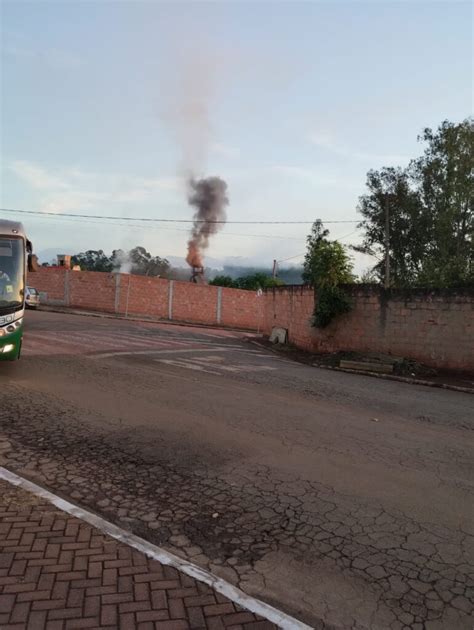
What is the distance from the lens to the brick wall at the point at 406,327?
42.5ft

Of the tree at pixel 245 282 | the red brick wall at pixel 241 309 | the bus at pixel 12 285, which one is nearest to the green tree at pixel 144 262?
the tree at pixel 245 282

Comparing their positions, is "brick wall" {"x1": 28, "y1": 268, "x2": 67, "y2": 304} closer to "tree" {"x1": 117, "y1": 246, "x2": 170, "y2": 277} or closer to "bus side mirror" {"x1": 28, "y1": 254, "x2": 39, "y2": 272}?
"bus side mirror" {"x1": 28, "y1": 254, "x2": 39, "y2": 272}

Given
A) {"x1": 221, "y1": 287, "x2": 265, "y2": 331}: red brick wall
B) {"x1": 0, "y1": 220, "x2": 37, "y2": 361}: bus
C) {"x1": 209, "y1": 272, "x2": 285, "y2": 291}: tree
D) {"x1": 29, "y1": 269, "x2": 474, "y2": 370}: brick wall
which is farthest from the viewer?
{"x1": 209, "y1": 272, "x2": 285, "y2": 291}: tree

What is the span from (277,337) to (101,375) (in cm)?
1149

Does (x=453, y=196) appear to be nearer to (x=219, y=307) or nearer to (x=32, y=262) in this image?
(x=219, y=307)

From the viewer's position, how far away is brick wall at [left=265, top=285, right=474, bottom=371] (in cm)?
1295

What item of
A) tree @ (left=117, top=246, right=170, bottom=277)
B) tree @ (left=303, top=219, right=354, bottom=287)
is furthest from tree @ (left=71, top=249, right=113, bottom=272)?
tree @ (left=303, top=219, right=354, bottom=287)

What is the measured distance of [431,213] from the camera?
31.2 m

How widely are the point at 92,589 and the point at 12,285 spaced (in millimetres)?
7097

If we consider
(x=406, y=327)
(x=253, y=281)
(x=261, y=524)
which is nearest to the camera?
(x=261, y=524)

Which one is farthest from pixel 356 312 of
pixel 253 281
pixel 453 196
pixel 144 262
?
pixel 144 262

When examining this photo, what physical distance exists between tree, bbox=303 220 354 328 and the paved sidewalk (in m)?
13.2

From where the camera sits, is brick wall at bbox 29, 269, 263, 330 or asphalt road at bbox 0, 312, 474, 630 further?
brick wall at bbox 29, 269, 263, 330

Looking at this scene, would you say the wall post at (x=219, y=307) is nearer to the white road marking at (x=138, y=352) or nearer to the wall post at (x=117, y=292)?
the wall post at (x=117, y=292)
